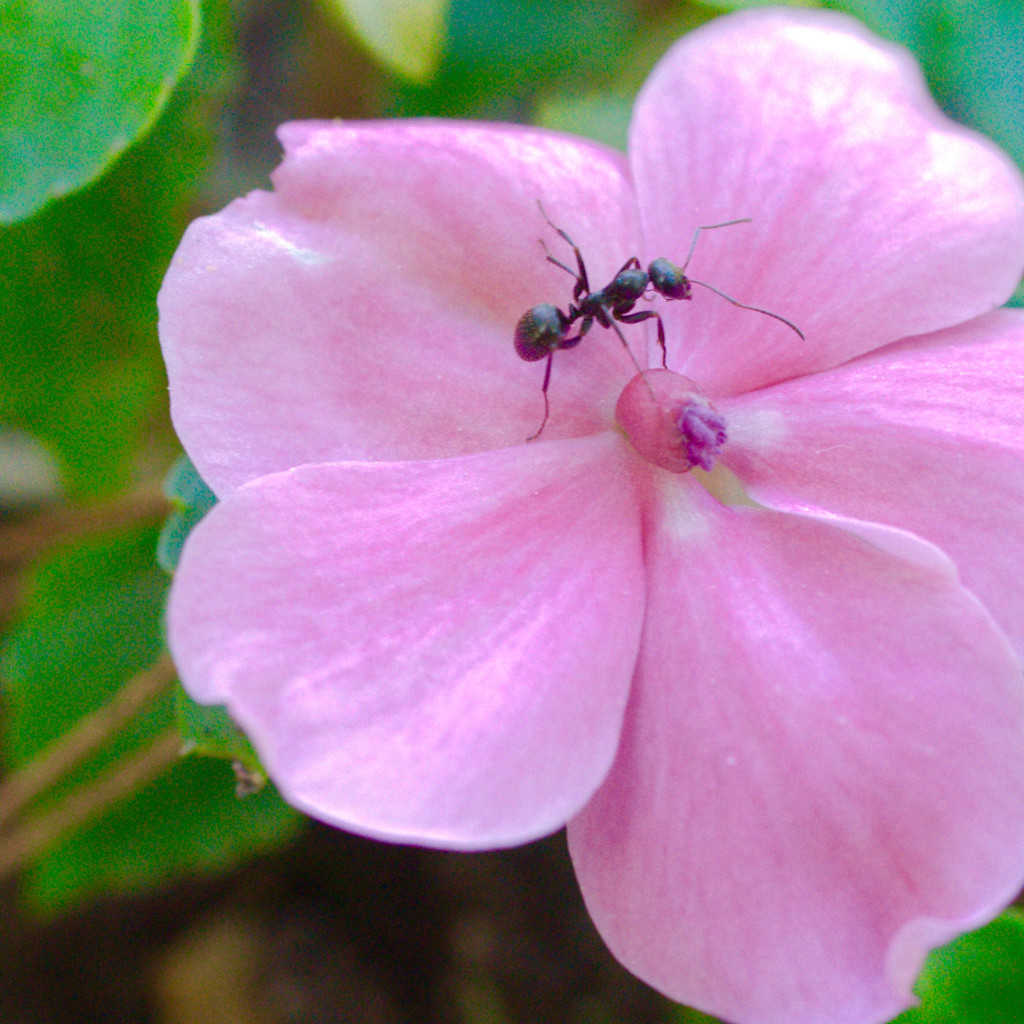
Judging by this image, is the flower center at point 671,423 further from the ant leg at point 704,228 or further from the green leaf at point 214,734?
the green leaf at point 214,734

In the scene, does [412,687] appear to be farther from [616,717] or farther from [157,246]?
[157,246]

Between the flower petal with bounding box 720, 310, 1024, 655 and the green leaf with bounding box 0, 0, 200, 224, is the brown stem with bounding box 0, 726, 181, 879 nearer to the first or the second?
the green leaf with bounding box 0, 0, 200, 224

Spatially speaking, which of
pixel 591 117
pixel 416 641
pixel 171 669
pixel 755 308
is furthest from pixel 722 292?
pixel 171 669

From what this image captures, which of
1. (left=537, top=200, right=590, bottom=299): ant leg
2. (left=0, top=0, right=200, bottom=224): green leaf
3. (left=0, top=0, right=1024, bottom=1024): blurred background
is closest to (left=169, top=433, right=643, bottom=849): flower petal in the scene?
(left=537, top=200, right=590, bottom=299): ant leg

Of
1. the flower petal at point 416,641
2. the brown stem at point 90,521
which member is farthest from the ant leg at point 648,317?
the brown stem at point 90,521

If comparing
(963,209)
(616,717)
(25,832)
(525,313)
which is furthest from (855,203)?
(25,832)

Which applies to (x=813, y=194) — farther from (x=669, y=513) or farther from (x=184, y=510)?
(x=184, y=510)
